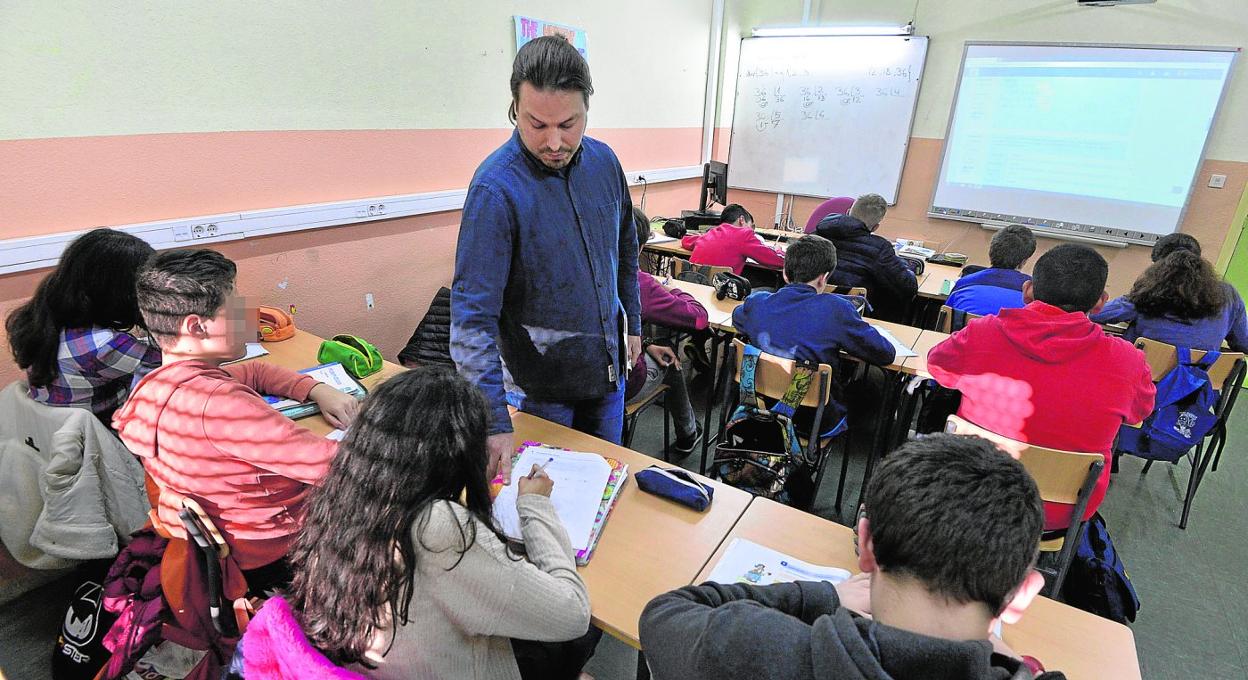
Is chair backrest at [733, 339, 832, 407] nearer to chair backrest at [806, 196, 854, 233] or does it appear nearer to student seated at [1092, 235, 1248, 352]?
student seated at [1092, 235, 1248, 352]

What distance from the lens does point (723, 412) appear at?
96.0 inches

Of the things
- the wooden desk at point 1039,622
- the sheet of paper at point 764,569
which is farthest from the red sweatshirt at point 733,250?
the sheet of paper at point 764,569

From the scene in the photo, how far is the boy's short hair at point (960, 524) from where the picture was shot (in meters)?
0.69

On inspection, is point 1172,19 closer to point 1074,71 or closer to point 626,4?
point 1074,71

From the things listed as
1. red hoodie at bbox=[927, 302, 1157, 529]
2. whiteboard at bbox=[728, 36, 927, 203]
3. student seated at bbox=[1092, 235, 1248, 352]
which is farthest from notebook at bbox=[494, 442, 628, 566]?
whiteboard at bbox=[728, 36, 927, 203]

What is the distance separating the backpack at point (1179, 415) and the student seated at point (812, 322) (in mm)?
1125

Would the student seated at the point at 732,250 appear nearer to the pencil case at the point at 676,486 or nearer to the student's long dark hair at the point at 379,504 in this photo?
the pencil case at the point at 676,486

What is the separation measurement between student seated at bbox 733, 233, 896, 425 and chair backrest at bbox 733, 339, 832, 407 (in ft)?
0.44

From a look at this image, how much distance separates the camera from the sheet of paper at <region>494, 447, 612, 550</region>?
4.05 feet

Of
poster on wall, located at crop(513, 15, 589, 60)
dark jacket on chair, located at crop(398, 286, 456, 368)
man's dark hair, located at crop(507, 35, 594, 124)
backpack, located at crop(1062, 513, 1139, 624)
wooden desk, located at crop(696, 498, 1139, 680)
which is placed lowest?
backpack, located at crop(1062, 513, 1139, 624)

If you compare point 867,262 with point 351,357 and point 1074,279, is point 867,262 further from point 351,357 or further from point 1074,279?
point 351,357

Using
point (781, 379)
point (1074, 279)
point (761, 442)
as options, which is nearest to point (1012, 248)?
point (1074, 279)

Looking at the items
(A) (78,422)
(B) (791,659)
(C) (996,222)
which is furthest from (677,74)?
(B) (791,659)

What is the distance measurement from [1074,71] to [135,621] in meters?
6.16
